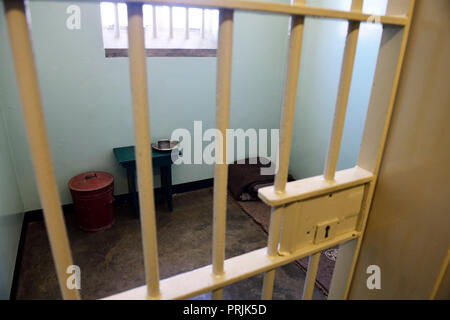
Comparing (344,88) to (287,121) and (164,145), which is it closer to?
(287,121)

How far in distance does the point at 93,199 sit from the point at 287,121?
2.22m

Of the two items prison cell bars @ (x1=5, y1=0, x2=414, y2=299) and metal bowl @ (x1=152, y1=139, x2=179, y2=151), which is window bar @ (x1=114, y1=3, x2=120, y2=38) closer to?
metal bowl @ (x1=152, y1=139, x2=179, y2=151)

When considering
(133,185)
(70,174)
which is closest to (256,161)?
(133,185)

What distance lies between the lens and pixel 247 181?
10.1 feet

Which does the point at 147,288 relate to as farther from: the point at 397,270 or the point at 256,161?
the point at 256,161

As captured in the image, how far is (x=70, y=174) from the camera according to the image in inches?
105

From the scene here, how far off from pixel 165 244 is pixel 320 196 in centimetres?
194

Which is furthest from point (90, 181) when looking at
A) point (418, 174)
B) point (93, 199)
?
point (418, 174)

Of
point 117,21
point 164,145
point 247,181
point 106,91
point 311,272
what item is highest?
point 117,21

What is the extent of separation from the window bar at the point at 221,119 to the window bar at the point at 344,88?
0.91 ft

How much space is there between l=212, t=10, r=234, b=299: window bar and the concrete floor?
56.5 inches

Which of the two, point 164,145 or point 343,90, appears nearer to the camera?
point 343,90

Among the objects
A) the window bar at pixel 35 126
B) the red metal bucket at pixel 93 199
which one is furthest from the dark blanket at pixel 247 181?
the window bar at pixel 35 126

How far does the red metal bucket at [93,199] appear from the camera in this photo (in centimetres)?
242
